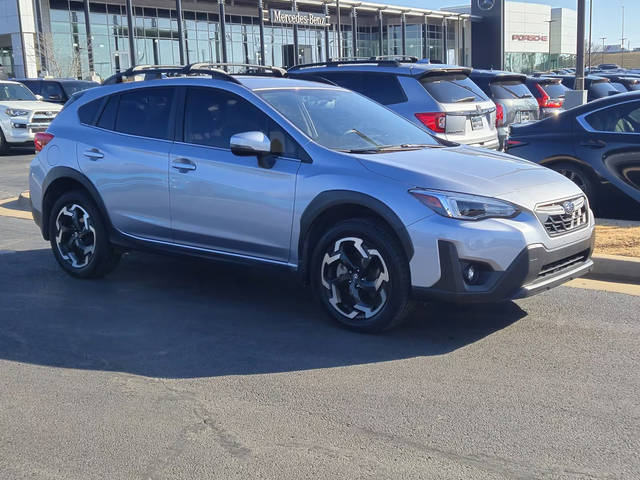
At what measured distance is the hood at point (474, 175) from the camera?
5043 millimetres

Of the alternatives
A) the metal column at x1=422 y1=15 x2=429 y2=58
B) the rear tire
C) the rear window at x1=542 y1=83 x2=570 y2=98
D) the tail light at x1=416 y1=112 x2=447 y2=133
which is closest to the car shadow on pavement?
the rear tire

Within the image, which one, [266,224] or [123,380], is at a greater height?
[266,224]

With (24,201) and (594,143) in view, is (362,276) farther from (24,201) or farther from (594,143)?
(24,201)

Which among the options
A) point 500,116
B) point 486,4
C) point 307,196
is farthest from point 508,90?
point 486,4

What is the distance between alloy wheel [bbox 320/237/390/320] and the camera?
205 inches

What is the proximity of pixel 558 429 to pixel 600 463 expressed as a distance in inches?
14.5

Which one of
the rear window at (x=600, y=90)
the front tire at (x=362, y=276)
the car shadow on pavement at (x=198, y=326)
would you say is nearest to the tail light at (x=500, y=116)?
the rear window at (x=600, y=90)

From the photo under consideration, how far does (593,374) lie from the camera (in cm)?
455

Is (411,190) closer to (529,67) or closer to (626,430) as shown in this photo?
(626,430)

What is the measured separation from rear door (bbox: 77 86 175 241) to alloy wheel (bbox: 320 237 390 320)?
61.7 inches

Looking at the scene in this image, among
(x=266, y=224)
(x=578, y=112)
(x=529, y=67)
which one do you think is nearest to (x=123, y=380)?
(x=266, y=224)

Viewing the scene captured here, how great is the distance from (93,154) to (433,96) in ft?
16.0

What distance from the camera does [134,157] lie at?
6.41 meters

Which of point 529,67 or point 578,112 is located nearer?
point 578,112
